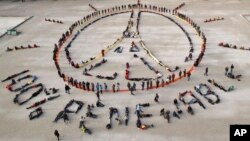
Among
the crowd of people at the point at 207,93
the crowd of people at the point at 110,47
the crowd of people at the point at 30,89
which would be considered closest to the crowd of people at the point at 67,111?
the crowd of people at the point at 30,89

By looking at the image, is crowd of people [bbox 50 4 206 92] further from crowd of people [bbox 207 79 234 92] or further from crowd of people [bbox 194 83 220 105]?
crowd of people [bbox 207 79 234 92]

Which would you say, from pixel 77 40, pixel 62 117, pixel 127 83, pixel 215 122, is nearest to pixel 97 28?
pixel 77 40

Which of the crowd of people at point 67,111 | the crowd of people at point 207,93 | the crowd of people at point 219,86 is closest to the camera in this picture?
the crowd of people at point 67,111

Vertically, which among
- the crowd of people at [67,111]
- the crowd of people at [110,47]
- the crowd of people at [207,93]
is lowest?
the crowd of people at [67,111]

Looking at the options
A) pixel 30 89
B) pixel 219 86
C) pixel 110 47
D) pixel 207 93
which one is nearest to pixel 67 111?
pixel 30 89

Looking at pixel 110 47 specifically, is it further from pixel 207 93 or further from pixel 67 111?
pixel 207 93

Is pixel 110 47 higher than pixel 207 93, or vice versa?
pixel 110 47

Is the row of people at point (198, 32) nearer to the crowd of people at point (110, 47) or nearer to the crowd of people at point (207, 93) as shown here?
the crowd of people at point (110, 47)

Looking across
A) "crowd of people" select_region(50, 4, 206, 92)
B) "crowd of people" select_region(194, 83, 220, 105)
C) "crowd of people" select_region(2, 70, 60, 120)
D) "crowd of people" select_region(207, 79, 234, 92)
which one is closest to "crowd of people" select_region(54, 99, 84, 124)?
"crowd of people" select_region(2, 70, 60, 120)

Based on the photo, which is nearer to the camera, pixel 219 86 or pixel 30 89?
pixel 219 86

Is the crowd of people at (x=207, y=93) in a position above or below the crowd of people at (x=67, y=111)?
above

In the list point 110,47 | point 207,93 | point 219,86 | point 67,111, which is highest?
point 110,47
